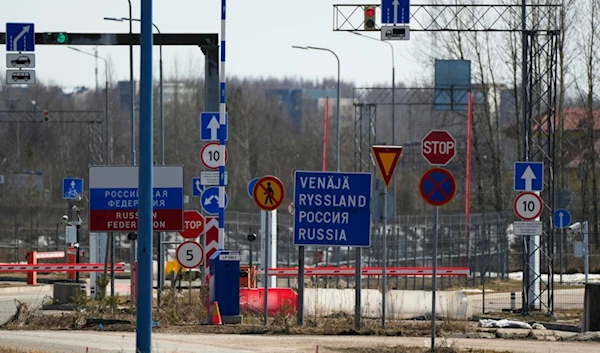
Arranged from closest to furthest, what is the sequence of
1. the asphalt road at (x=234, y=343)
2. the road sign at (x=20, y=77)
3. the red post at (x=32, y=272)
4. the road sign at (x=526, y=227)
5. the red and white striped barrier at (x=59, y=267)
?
1. the asphalt road at (x=234, y=343)
2. the road sign at (x=526, y=227)
3. the road sign at (x=20, y=77)
4. the red and white striped barrier at (x=59, y=267)
5. the red post at (x=32, y=272)

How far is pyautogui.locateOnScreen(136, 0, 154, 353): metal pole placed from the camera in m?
14.6

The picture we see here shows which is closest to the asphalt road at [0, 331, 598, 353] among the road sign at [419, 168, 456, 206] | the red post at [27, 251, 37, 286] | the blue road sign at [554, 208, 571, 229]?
A: the road sign at [419, 168, 456, 206]

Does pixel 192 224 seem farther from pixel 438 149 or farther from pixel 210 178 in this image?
pixel 438 149

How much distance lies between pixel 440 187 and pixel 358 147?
3064 centimetres

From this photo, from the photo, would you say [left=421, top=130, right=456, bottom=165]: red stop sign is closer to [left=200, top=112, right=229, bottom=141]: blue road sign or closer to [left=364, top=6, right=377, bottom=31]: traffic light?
[left=200, top=112, right=229, bottom=141]: blue road sign

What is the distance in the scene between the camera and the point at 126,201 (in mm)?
23172

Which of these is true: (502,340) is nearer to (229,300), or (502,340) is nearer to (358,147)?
(229,300)

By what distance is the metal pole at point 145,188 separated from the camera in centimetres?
1459

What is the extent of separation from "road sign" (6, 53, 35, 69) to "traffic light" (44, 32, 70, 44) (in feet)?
5.18

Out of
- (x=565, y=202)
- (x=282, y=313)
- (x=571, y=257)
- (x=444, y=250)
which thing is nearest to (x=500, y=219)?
(x=444, y=250)

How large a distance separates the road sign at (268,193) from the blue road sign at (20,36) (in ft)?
24.9

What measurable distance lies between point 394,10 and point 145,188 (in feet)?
66.6

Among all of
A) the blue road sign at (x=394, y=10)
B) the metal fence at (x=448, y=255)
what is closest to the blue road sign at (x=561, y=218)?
the metal fence at (x=448, y=255)

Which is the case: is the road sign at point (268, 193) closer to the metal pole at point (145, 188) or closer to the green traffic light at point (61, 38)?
the green traffic light at point (61, 38)
